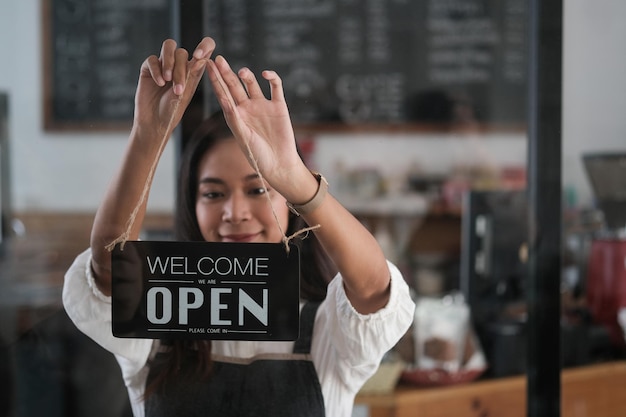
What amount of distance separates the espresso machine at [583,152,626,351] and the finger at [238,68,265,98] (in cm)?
68

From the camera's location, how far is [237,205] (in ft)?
2.08

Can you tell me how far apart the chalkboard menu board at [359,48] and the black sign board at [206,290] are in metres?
0.15

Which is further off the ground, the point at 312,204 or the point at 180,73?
the point at 180,73

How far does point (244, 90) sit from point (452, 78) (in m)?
1.59

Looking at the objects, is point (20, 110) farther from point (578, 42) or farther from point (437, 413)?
point (578, 42)

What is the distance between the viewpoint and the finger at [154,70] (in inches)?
24.8

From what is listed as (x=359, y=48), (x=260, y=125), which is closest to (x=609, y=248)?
(x=359, y=48)

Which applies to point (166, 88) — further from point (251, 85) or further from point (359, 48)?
point (359, 48)

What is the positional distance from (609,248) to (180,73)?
1278 millimetres

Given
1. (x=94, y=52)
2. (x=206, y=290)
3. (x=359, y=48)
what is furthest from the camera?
(x=359, y=48)

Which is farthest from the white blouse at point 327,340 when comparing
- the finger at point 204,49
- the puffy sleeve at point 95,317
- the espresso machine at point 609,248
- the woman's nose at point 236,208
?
the espresso machine at point 609,248

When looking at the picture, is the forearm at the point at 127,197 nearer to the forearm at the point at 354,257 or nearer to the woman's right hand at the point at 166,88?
the woman's right hand at the point at 166,88

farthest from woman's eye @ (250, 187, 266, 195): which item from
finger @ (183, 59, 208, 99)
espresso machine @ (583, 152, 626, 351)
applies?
espresso machine @ (583, 152, 626, 351)

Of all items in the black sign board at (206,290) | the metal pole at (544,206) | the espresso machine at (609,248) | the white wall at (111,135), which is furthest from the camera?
the espresso machine at (609,248)
